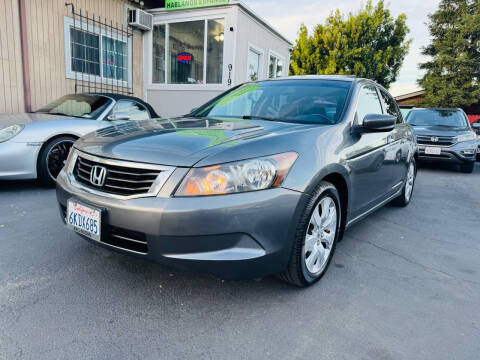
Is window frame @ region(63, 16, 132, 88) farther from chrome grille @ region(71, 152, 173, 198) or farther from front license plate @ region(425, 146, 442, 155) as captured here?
front license plate @ region(425, 146, 442, 155)

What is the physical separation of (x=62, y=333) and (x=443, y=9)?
30144mm

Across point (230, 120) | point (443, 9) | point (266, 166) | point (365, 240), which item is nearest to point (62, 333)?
point (266, 166)

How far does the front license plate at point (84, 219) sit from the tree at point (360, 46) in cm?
2288

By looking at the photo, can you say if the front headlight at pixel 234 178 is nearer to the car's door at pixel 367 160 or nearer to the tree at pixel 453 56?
the car's door at pixel 367 160

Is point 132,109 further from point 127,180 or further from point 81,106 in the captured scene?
point 127,180

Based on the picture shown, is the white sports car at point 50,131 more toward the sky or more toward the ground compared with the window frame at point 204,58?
more toward the ground

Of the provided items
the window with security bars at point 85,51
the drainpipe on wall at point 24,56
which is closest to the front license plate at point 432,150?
the window with security bars at point 85,51

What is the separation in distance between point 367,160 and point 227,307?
1653mm

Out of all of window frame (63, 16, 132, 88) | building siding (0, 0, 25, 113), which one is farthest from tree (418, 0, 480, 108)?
building siding (0, 0, 25, 113)

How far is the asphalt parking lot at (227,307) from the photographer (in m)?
1.68

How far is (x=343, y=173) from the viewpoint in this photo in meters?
2.42

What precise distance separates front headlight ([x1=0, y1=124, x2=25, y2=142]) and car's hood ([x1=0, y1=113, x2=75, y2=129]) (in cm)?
11

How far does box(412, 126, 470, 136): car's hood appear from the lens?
7.74 m

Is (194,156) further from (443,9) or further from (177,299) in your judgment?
(443,9)
